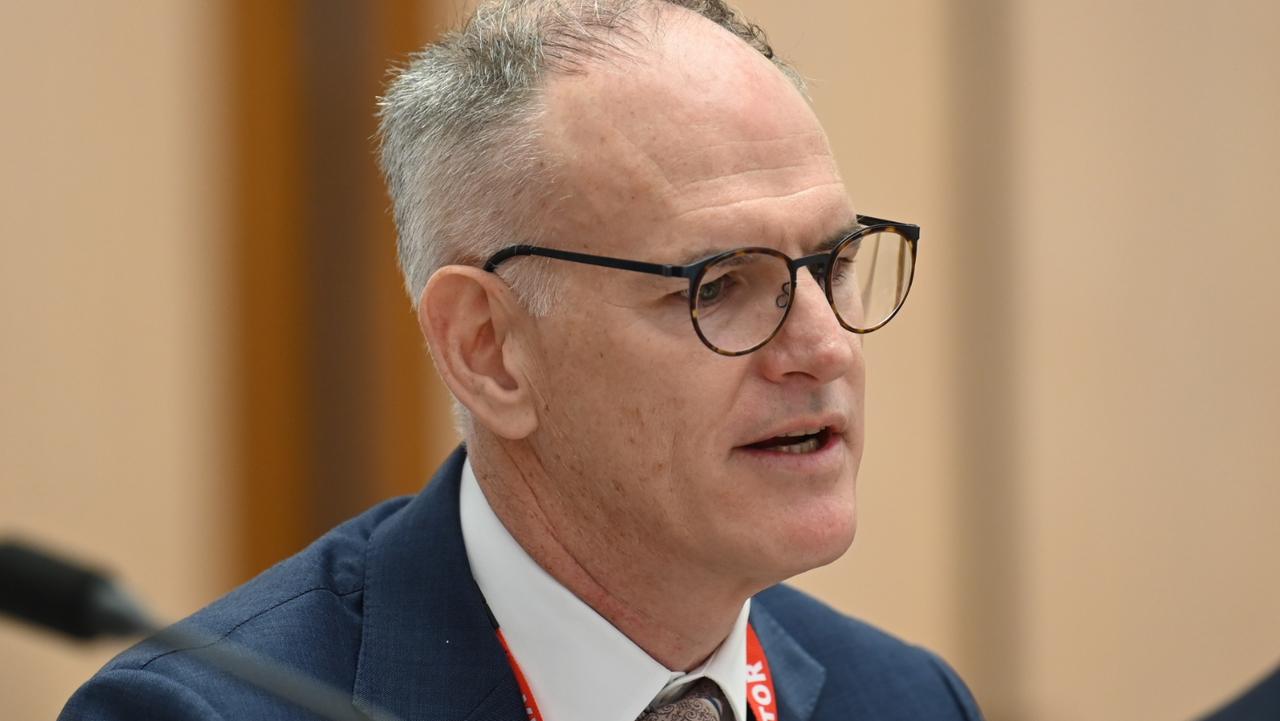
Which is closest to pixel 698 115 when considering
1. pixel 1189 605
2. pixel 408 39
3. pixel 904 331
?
pixel 408 39

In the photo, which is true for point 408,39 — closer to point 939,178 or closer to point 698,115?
point 939,178

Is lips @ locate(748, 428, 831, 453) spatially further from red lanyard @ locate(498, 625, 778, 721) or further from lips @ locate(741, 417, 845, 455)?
red lanyard @ locate(498, 625, 778, 721)

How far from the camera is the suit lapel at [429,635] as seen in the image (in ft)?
6.37

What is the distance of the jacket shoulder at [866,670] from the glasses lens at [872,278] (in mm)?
562

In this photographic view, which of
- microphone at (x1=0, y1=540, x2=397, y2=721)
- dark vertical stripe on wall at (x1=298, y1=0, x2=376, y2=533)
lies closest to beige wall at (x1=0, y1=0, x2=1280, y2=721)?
dark vertical stripe on wall at (x1=298, y1=0, x2=376, y2=533)

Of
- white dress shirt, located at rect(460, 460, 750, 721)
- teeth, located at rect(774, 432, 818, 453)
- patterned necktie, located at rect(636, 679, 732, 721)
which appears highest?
teeth, located at rect(774, 432, 818, 453)

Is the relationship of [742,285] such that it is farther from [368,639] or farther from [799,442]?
[368,639]

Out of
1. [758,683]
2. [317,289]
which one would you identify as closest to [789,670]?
[758,683]

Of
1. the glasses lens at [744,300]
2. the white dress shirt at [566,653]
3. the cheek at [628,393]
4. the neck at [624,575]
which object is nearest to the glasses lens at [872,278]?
the glasses lens at [744,300]

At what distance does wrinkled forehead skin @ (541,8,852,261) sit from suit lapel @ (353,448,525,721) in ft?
1.46

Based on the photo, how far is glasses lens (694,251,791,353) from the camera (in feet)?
6.18

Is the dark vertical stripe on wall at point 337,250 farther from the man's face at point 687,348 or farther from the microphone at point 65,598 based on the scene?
the microphone at point 65,598

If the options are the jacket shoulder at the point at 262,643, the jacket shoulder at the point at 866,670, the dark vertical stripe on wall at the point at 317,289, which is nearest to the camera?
the jacket shoulder at the point at 262,643

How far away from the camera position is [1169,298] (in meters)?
4.68
